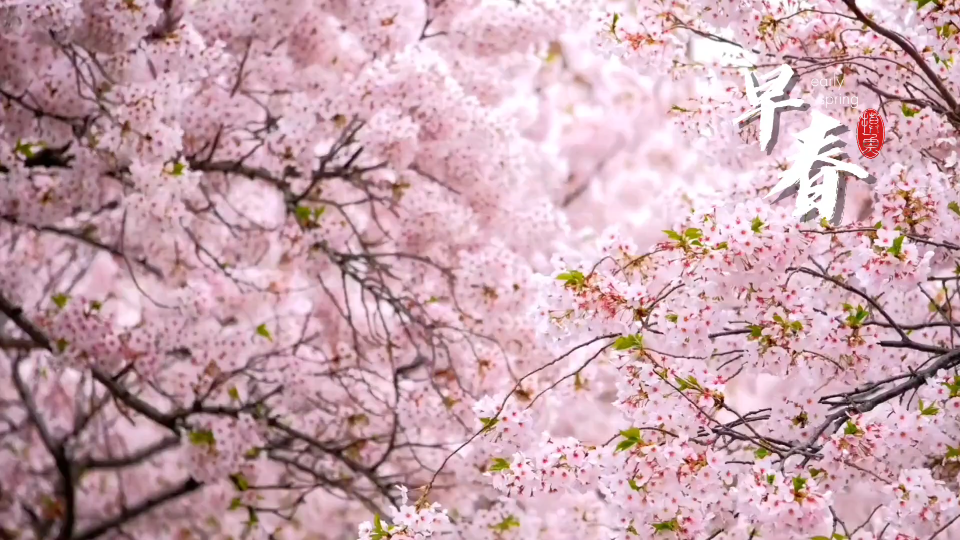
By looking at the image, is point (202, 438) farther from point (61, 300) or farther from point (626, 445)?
point (626, 445)

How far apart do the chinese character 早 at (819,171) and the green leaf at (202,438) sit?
2551 mm

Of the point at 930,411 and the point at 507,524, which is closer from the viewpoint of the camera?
the point at 930,411

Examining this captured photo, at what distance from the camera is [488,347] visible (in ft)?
15.2

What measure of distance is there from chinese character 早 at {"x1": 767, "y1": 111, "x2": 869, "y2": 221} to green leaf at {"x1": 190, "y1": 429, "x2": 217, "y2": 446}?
255cm

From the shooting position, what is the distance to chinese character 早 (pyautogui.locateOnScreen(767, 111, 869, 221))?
3141 millimetres

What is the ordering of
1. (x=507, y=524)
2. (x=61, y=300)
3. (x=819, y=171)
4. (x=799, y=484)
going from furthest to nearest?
(x=61, y=300) → (x=507, y=524) → (x=819, y=171) → (x=799, y=484)

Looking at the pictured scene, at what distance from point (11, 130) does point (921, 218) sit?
3515 mm

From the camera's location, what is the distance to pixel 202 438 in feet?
14.5

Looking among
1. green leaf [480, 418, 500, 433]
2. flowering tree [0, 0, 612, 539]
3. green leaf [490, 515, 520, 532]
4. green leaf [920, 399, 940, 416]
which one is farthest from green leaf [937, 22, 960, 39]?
green leaf [490, 515, 520, 532]

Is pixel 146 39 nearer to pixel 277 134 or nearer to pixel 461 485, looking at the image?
pixel 277 134

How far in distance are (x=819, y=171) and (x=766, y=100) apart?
30cm

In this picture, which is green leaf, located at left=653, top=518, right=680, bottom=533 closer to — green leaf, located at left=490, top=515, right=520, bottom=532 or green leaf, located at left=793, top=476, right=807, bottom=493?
green leaf, located at left=793, top=476, right=807, bottom=493

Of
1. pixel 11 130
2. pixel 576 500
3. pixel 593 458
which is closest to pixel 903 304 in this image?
pixel 593 458

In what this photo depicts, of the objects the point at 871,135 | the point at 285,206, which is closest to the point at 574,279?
the point at 871,135
